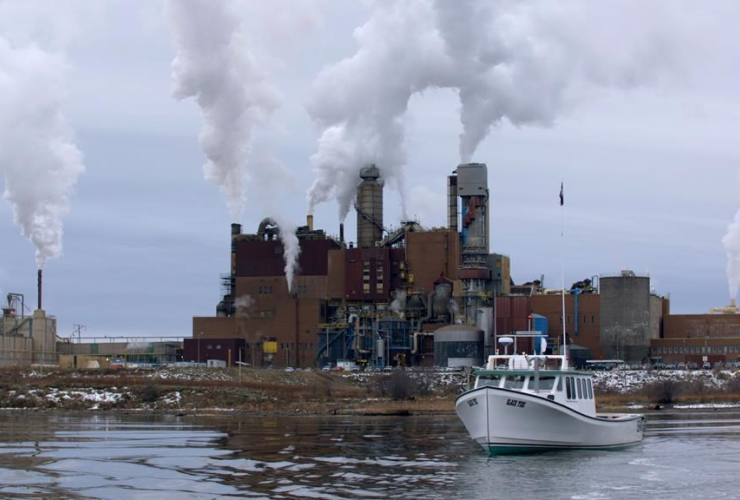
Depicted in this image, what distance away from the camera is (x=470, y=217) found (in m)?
166

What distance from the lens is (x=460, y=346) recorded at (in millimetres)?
154375

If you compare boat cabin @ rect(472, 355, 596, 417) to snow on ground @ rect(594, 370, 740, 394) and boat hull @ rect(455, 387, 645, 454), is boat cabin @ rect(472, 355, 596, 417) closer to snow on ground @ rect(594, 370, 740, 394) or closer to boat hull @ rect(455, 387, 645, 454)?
boat hull @ rect(455, 387, 645, 454)

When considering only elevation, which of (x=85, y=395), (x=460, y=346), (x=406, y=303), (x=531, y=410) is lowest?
(x=85, y=395)

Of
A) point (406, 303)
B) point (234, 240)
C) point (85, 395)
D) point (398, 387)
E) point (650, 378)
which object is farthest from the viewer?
point (234, 240)

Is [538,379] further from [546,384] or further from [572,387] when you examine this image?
[572,387]

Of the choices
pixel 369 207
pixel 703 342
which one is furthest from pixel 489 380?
pixel 369 207

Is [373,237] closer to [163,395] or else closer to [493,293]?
[493,293]

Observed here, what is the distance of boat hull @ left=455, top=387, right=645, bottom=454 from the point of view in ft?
180

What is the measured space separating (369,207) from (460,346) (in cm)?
3747

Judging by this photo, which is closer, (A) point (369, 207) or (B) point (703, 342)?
(B) point (703, 342)

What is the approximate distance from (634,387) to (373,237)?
2378 inches

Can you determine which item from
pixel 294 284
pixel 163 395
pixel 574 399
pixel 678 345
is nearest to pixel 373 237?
pixel 294 284

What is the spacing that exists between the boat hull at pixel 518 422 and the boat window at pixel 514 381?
209 cm

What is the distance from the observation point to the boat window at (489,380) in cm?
5769
